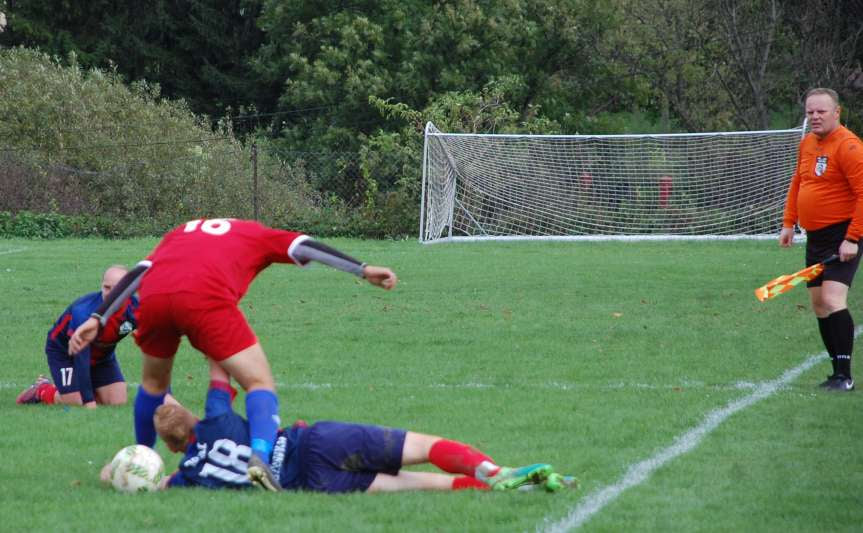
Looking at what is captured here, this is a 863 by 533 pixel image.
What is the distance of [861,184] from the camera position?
27.5ft

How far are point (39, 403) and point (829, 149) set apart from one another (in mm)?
5780

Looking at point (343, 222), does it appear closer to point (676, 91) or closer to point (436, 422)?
point (676, 91)

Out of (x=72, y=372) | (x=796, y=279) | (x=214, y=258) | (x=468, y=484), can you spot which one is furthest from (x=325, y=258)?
(x=796, y=279)

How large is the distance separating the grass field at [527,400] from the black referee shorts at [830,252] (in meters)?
0.78

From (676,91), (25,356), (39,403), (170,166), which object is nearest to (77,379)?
(39,403)

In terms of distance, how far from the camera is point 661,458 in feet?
21.3

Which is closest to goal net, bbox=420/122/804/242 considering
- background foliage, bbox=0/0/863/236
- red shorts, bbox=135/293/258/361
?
background foliage, bbox=0/0/863/236

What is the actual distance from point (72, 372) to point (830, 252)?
5.34 metres

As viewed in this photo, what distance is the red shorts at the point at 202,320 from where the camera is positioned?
232 inches

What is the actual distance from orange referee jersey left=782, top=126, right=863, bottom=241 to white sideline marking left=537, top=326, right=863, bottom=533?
3.85 ft

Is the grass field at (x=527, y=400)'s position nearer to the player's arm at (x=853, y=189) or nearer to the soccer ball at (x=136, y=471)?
the soccer ball at (x=136, y=471)

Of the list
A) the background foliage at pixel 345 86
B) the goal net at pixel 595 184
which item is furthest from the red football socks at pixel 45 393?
the background foliage at pixel 345 86

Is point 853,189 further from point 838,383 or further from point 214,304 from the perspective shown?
point 214,304

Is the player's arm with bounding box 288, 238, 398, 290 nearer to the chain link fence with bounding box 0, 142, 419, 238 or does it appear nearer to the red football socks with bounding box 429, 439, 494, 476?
the red football socks with bounding box 429, 439, 494, 476
